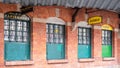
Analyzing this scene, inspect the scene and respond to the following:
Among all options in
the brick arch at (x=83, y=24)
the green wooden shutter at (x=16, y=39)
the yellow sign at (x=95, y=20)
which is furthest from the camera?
the brick arch at (x=83, y=24)

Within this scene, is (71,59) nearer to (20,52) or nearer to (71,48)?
(71,48)

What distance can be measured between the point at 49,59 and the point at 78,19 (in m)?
3.30

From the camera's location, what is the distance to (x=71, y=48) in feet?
56.6

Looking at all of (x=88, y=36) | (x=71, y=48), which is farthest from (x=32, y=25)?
(x=88, y=36)

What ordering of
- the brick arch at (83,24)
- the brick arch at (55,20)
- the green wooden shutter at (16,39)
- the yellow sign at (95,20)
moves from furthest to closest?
1. the brick arch at (83,24)
2. the yellow sign at (95,20)
3. the brick arch at (55,20)
4. the green wooden shutter at (16,39)

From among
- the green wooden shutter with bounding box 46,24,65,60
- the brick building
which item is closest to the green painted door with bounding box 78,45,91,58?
the brick building

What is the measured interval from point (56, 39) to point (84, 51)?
2476 millimetres

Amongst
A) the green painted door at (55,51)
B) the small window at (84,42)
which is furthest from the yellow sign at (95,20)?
the green painted door at (55,51)

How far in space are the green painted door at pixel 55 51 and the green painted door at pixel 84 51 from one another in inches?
56.4

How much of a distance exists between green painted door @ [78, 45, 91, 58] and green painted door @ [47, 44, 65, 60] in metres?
1.43

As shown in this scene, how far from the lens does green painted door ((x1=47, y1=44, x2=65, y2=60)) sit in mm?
16203

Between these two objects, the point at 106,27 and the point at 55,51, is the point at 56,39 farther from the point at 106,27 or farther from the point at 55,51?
the point at 106,27

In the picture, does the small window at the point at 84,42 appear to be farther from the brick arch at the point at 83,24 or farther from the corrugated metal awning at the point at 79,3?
the corrugated metal awning at the point at 79,3

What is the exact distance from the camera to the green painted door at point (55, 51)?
16203 millimetres
